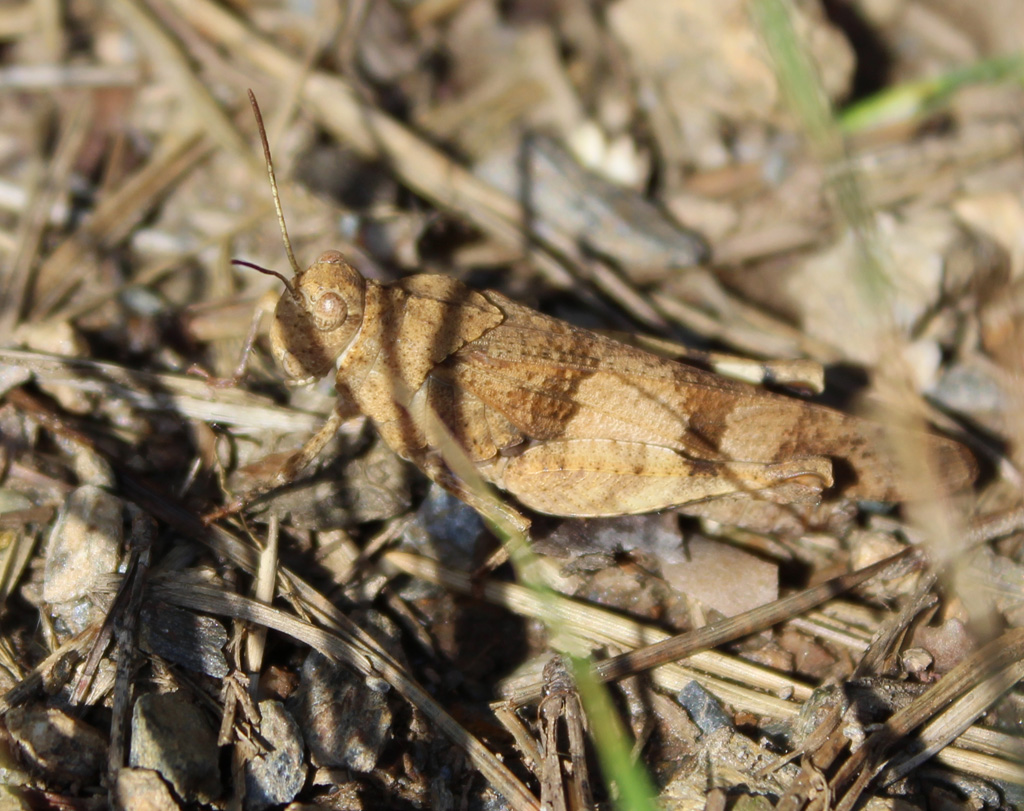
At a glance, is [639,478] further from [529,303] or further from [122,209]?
[122,209]

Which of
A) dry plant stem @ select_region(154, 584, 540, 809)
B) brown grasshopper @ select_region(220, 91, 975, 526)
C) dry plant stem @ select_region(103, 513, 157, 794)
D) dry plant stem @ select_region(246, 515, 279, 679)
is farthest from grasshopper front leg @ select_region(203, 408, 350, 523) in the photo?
dry plant stem @ select_region(154, 584, 540, 809)

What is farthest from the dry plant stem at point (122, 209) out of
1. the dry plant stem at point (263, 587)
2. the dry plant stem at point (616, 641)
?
the dry plant stem at point (616, 641)

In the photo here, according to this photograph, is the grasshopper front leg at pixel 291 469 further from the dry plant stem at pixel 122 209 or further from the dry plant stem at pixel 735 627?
the dry plant stem at pixel 122 209

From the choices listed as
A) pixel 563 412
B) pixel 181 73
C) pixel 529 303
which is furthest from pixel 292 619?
pixel 181 73

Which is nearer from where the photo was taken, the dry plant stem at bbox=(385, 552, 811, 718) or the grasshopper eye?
the dry plant stem at bbox=(385, 552, 811, 718)

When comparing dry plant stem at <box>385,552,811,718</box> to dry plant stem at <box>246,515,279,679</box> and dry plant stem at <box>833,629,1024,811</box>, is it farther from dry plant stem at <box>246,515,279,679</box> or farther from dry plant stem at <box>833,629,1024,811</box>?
dry plant stem at <box>246,515,279,679</box>
